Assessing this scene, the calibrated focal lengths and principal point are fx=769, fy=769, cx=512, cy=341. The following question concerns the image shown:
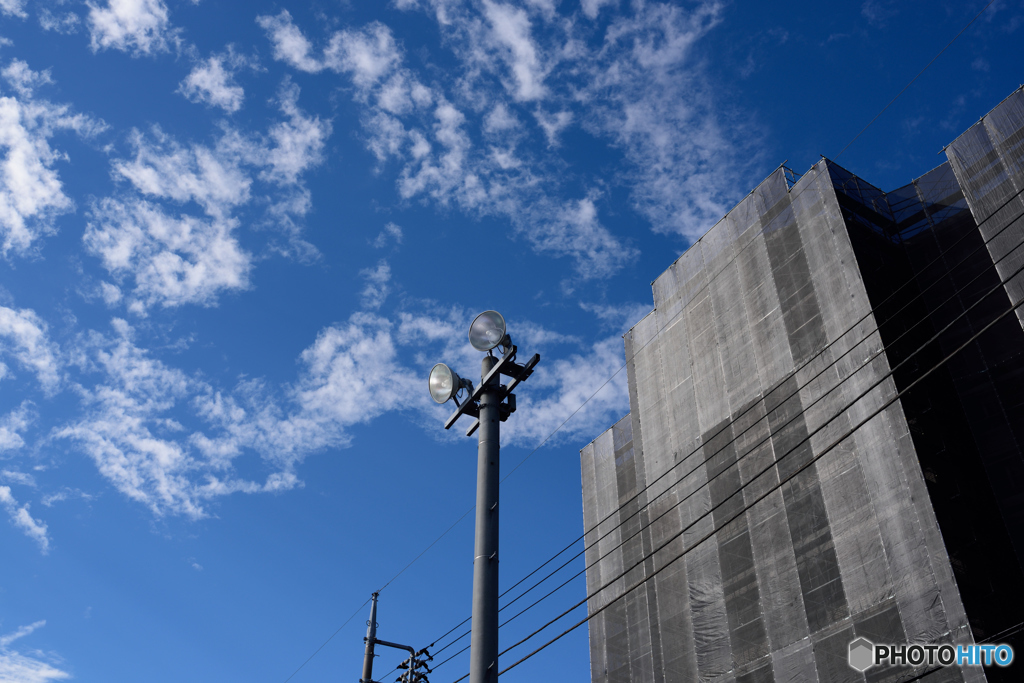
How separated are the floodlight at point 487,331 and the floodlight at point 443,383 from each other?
54 centimetres

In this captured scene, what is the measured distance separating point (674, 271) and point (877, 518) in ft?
42.4

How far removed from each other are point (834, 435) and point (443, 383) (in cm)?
1297

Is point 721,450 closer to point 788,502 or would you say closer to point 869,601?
point 788,502

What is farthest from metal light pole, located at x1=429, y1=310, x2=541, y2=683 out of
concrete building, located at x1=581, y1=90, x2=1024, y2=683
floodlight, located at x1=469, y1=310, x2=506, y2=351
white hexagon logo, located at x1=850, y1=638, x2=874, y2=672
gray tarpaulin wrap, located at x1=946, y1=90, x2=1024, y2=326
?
gray tarpaulin wrap, located at x1=946, y1=90, x2=1024, y2=326

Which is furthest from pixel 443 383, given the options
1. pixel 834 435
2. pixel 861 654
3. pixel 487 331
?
pixel 834 435

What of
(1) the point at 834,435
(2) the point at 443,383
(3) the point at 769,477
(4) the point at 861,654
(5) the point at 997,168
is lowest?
(4) the point at 861,654

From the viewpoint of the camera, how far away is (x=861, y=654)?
17.2 metres

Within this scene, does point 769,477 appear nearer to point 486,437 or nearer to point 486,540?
point 486,437

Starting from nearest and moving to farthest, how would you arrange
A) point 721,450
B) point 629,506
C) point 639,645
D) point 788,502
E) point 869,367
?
point 869,367
point 788,502
point 721,450
point 639,645
point 629,506

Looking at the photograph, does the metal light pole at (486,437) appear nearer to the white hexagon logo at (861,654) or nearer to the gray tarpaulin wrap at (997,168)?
the white hexagon logo at (861,654)

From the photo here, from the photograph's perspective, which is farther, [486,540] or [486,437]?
[486,437]

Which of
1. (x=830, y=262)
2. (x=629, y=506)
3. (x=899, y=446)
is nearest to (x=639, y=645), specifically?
(x=629, y=506)

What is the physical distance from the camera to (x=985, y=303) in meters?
19.9

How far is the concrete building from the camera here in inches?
673
